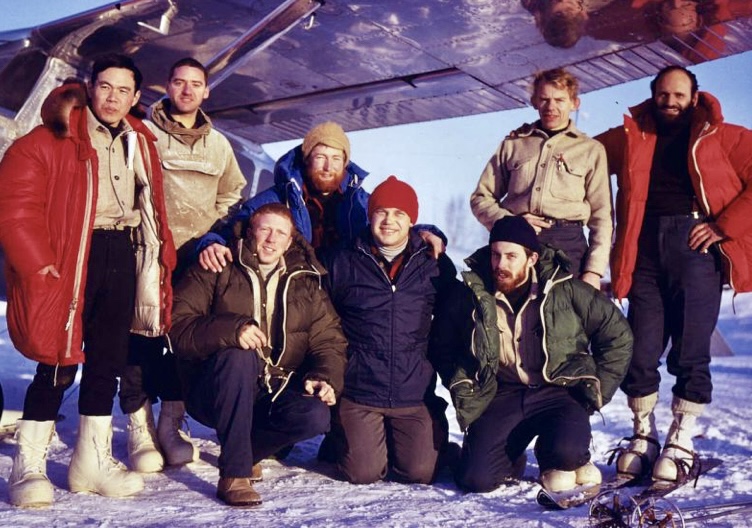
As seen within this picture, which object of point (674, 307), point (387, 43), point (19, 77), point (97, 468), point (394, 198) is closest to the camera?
point (97, 468)

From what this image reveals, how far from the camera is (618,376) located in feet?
10.9

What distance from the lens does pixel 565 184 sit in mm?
3543

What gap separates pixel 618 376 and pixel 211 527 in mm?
1785

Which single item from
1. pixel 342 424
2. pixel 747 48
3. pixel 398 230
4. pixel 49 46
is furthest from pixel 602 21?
pixel 49 46

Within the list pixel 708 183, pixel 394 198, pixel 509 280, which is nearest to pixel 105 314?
pixel 394 198

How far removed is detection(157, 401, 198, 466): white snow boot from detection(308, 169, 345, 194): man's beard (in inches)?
48.3


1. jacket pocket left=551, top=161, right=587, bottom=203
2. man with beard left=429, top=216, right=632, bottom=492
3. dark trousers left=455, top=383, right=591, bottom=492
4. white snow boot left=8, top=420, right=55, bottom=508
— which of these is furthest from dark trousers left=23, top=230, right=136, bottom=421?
jacket pocket left=551, top=161, right=587, bottom=203

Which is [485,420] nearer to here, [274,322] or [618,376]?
[618,376]

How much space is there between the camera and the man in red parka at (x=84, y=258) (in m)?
2.76

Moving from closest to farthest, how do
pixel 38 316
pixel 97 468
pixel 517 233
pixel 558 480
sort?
pixel 38 316, pixel 97 468, pixel 558 480, pixel 517 233

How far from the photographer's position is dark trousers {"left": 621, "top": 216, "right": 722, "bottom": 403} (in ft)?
11.0

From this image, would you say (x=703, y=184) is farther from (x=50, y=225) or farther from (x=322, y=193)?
(x=50, y=225)

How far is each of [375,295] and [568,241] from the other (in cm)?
91

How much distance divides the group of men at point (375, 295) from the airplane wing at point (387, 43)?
142cm
